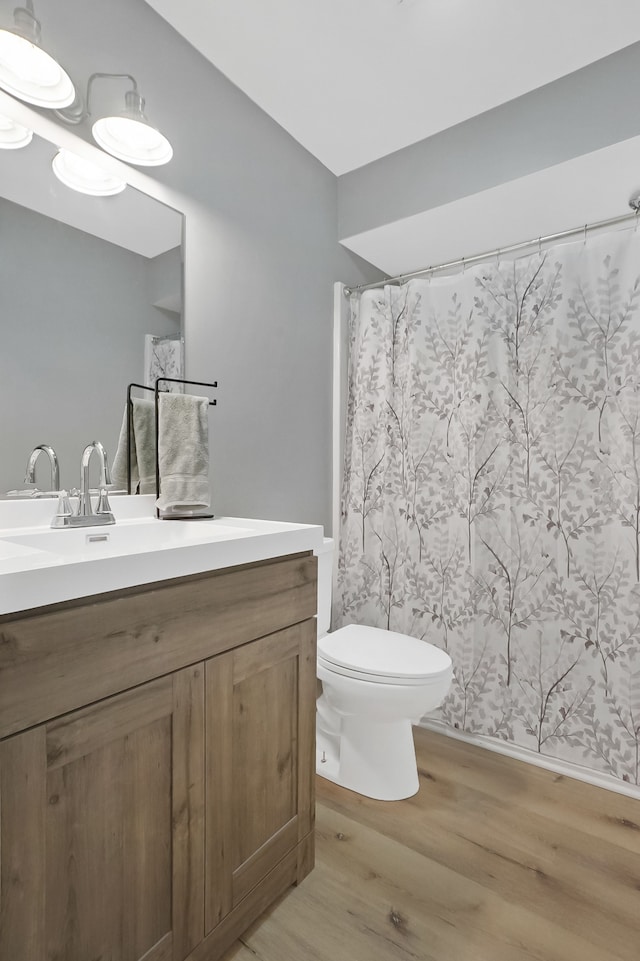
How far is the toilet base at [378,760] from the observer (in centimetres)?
166

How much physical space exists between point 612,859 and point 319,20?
102 inches

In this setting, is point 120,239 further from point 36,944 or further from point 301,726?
point 36,944

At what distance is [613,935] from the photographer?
116 centimetres

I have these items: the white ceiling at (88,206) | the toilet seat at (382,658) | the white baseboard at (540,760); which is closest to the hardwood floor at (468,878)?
the white baseboard at (540,760)

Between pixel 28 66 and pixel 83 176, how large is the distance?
24cm

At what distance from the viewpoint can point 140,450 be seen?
1.53 meters

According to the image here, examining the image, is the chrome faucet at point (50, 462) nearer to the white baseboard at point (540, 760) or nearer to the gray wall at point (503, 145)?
the gray wall at point (503, 145)

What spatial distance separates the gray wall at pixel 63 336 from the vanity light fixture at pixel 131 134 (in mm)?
258

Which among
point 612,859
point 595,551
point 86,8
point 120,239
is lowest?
point 612,859

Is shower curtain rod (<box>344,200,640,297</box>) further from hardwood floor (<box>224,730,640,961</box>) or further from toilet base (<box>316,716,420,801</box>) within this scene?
hardwood floor (<box>224,730,640,961</box>)

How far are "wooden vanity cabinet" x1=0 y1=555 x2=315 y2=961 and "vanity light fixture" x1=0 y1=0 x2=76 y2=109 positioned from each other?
1.24 meters

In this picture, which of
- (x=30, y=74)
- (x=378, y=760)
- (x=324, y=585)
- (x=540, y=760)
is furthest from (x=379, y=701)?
(x=30, y=74)

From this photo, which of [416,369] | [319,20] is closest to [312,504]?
[416,369]

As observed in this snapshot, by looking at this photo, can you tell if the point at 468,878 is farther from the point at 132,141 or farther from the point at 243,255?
the point at 132,141
